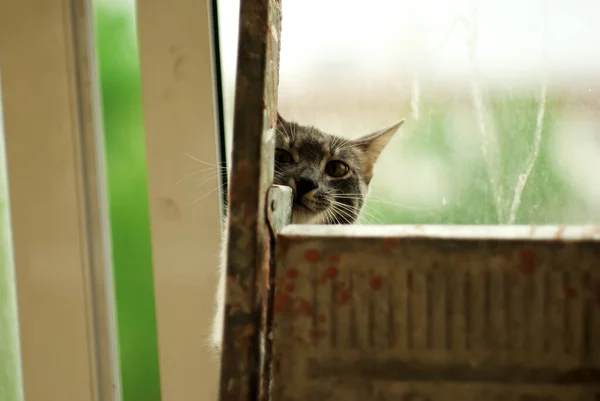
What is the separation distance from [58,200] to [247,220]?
1.76 feet

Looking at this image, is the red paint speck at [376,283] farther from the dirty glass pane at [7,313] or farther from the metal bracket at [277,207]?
the dirty glass pane at [7,313]

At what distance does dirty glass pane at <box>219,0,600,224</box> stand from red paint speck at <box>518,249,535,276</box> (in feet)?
1.27

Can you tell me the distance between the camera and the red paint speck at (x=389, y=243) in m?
0.37

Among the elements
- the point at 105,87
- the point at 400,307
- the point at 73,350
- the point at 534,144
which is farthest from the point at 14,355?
the point at 534,144

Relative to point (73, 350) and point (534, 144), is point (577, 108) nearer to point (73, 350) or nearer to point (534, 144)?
point (534, 144)

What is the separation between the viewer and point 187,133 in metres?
0.74

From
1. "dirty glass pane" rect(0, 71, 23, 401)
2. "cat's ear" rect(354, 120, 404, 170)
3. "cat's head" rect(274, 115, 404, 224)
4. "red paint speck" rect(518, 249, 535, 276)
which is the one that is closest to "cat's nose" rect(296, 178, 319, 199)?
"cat's head" rect(274, 115, 404, 224)

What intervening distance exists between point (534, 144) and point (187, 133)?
48 cm

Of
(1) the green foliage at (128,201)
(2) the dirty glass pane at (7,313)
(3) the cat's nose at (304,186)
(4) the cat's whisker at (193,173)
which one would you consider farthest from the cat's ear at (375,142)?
(2) the dirty glass pane at (7,313)

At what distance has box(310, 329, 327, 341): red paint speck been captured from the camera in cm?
38

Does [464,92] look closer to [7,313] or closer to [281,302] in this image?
[281,302]

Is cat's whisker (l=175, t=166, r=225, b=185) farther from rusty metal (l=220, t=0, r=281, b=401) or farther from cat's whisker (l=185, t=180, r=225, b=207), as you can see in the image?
rusty metal (l=220, t=0, r=281, b=401)

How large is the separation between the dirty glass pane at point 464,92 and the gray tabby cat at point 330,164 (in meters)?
0.03

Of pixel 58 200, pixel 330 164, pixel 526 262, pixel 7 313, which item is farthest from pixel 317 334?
pixel 7 313
